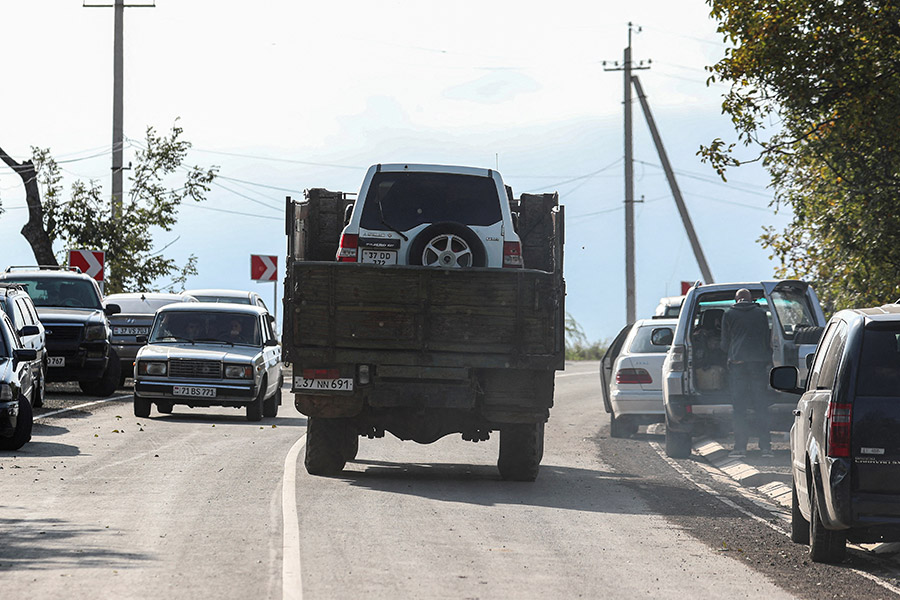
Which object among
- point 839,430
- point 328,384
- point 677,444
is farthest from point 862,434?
point 677,444

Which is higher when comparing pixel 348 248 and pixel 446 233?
pixel 446 233

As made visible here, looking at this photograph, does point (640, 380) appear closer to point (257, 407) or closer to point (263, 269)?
point (257, 407)

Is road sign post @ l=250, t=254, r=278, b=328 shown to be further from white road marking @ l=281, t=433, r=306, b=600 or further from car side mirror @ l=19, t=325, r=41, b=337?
white road marking @ l=281, t=433, r=306, b=600

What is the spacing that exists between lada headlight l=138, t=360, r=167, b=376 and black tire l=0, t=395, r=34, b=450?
4668mm

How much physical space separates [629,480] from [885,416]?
6.21 meters

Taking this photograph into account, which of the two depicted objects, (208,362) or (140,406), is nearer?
(208,362)

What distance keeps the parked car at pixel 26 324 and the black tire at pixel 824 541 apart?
1243cm

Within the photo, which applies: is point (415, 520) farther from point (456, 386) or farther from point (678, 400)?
point (678, 400)

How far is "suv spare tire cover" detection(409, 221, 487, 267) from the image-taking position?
13.9m

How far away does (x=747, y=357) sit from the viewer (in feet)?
51.6

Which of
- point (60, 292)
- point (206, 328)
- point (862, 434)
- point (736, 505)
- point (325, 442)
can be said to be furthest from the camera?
point (60, 292)

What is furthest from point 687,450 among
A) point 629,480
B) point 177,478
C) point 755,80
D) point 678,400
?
point 177,478

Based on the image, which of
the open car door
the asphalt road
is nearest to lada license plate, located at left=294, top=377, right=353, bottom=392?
the asphalt road

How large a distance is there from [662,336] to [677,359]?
7.69ft
